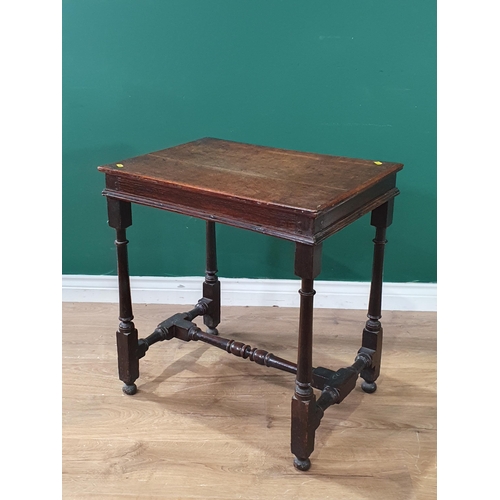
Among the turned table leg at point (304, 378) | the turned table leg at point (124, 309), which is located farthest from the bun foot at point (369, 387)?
the turned table leg at point (124, 309)

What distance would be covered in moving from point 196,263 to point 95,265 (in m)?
0.42

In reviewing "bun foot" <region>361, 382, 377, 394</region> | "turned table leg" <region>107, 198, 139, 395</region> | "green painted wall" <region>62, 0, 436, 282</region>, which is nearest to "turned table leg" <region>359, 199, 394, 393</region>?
"bun foot" <region>361, 382, 377, 394</region>

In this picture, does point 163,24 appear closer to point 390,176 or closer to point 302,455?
point 390,176

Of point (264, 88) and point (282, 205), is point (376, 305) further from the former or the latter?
point (264, 88)

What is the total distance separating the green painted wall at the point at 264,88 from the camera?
2449 mm

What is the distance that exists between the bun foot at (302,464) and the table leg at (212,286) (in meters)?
0.81

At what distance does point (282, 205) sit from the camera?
1.63 m

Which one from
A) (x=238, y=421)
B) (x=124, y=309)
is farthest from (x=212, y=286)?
(x=238, y=421)

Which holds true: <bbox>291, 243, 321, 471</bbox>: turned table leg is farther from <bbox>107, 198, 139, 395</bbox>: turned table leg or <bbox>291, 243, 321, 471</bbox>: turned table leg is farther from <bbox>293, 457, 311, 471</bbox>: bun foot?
<bbox>107, 198, 139, 395</bbox>: turned table leg

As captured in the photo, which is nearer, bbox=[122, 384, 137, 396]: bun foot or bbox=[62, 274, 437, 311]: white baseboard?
bbox=[122, 384, 137, 396]: bun foot

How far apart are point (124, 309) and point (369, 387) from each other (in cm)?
84

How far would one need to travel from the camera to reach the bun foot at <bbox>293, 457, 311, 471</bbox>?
1.88 meters

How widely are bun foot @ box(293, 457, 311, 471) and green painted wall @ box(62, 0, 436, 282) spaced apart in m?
1.03

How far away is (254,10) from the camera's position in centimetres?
245
